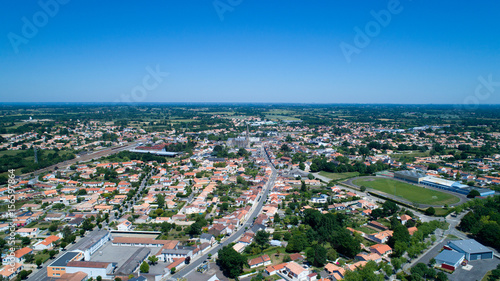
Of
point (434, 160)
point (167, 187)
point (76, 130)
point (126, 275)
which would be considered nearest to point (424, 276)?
point (126, 275)

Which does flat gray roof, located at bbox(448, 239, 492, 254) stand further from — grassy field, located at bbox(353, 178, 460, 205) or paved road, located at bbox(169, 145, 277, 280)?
paved road, located at bbox(169, 145, 277, 280)

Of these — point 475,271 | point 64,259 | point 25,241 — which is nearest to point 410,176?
point 475,271

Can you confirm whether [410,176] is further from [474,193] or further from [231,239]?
[231,239]

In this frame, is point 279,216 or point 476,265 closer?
point 476,265

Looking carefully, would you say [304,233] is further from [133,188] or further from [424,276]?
[133,188]

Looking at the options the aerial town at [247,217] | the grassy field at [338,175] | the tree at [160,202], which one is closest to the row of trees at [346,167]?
the aerial town at [247,217]

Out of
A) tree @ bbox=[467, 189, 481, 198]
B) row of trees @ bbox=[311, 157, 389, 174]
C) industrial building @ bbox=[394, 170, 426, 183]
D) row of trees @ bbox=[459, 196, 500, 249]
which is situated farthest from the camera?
row of trees @ bbox=[311, 157, 389, 174]

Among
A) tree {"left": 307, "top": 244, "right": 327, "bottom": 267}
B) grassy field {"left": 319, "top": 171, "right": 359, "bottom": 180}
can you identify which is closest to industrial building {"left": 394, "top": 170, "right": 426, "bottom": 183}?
grassy field {"left": 319, "top": 171, "right": 359, "bottom": 180}

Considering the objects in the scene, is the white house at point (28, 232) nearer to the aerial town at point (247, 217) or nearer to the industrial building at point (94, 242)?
the aerial town at point (247, 217)

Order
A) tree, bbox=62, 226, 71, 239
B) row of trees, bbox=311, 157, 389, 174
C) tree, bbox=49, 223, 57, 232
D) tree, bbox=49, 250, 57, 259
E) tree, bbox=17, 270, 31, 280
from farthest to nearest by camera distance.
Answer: row of trees, bbox=311, 157, 389, 174
tree, bbox=49, 223, 57, 232
tree, bbox=62, 226, 71, 239
tree, bbox=49, 250, 57, 259
tree, bbox=17, 270, 31, 280
